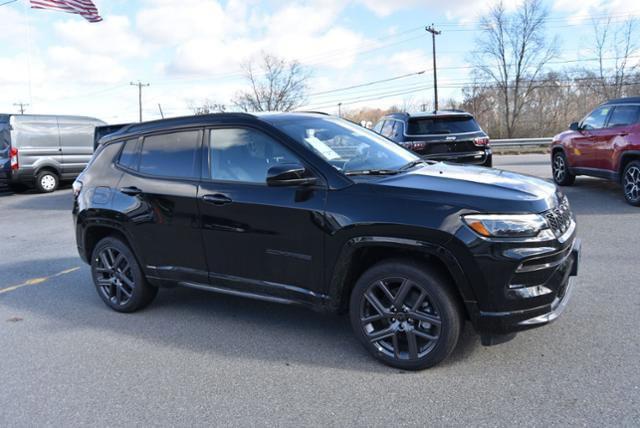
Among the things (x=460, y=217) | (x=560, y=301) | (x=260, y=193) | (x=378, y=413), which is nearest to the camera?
(x=378, y=413)

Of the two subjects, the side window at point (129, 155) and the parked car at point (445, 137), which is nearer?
the side window at point (129, 155)

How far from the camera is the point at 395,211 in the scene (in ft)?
11.7

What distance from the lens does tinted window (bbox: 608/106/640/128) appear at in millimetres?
9359

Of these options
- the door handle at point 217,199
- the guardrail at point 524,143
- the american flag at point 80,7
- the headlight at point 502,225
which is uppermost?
the american flag at point 80,7

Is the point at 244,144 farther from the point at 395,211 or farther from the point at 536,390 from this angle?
the point at 536,390

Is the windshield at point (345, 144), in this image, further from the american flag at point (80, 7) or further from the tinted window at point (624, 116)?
the american flag at point (80, 7)

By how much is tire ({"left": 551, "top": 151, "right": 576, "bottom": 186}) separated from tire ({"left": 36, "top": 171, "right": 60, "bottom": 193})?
539 inches

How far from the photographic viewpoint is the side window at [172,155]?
4645mm

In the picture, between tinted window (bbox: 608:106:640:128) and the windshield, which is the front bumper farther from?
tinted window (bbox: 608:106:640:128)

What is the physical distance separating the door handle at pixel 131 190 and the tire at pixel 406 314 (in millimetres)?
2283

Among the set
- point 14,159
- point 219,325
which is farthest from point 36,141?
point 219,325

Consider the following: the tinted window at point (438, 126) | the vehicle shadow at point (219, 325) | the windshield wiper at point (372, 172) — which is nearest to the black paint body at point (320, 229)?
the windshield wiper at point (372, 172)

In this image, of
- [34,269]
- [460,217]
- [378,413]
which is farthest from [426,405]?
[34,269]

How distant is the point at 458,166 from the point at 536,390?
6.52ft
